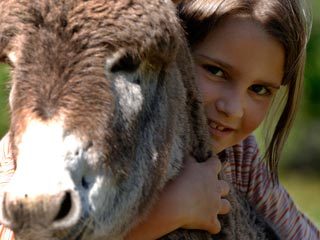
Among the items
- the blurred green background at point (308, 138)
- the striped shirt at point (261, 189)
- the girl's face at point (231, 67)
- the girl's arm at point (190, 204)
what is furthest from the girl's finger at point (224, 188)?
the blurred green background at point (308, 138)

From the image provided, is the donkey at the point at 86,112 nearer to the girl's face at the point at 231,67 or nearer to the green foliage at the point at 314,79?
the girl's face at the point at 231,67

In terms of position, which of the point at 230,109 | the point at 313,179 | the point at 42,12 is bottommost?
the point at 313,179

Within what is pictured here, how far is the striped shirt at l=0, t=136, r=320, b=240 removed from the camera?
463 cm

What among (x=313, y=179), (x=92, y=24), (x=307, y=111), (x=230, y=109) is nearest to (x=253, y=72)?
(x=230, y=109)

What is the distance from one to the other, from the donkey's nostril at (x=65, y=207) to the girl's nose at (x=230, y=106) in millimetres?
1494

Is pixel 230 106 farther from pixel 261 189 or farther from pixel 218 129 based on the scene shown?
pixel 261 189

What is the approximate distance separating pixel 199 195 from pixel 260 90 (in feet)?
2.82

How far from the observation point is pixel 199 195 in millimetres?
3547

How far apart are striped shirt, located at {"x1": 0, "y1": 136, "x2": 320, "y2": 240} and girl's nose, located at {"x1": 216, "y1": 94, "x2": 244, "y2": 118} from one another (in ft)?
1.66

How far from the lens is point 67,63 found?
2.82 m

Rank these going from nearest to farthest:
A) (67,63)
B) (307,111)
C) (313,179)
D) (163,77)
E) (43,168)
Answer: (43,168)
(67,63)
(163,77)
(313,179)
(307,111)

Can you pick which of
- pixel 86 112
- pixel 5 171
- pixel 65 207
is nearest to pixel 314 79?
pixel 5 171

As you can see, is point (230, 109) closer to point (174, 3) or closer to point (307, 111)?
point (174, 3)

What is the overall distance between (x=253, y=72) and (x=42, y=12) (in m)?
1.41
